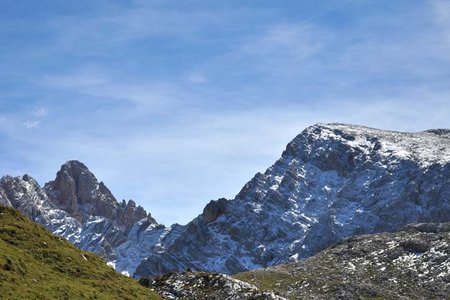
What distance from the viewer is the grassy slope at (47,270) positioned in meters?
56.0

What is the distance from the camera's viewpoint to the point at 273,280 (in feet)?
639

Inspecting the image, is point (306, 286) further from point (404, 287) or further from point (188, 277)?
point (188, 277)

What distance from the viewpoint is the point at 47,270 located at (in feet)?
203

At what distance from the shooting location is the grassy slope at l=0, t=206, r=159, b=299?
56000 mm

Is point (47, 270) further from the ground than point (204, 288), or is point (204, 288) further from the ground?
point (47, 270)

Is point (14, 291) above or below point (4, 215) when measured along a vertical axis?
below

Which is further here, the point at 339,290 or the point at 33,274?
the point at 339,290

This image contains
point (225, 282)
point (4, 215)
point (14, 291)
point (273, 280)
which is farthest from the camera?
point (273, 280)

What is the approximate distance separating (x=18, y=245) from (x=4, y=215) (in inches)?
273

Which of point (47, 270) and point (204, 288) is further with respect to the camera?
point (204, 288)

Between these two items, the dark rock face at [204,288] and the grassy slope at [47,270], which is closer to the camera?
the grassy slope at [47,270]

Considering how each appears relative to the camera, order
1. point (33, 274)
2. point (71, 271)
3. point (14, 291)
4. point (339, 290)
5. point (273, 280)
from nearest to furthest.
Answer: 1. point (14, 291)
2. point (33, 274)
3. point (71, 271)
4. point (339, 290)
5. point (273, 280)

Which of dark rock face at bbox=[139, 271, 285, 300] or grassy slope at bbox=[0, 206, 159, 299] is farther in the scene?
dark rock face at bbox=[139, 271, 285, 300]

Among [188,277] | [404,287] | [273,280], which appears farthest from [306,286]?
[188,277]
